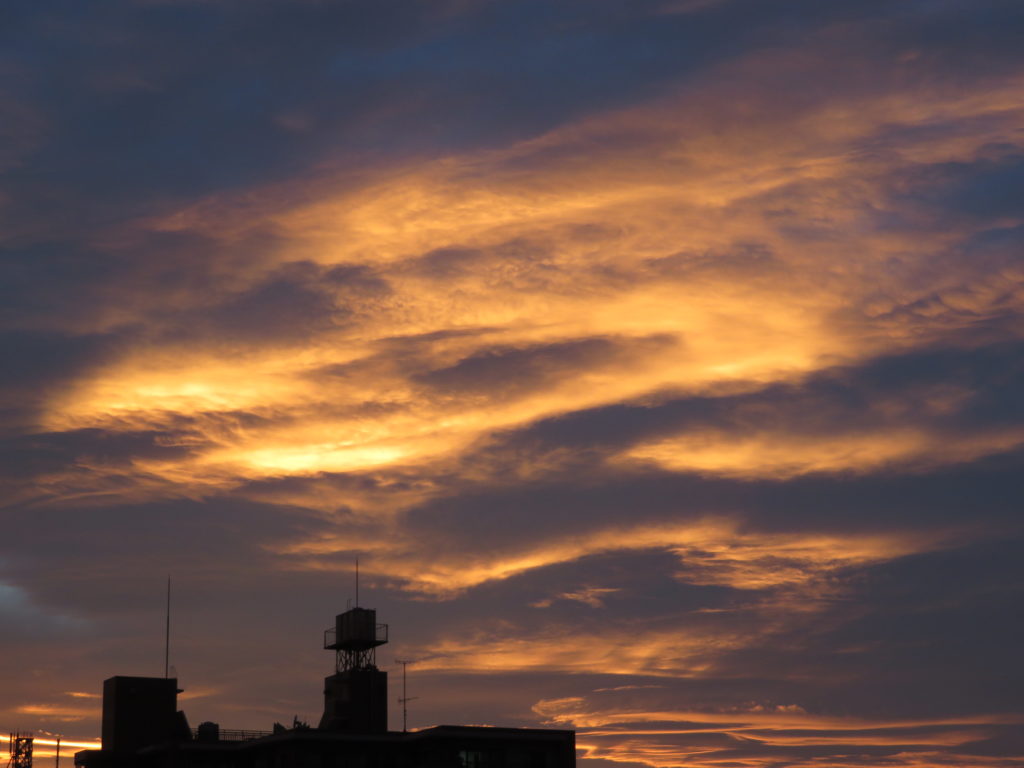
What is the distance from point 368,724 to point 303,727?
8.56 m

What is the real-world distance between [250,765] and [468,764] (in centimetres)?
1983

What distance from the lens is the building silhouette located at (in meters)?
113

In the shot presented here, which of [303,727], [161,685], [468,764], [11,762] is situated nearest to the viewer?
[468,764]

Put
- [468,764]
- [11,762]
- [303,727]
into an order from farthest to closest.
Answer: [11,762] < [303,727] < [468,764]

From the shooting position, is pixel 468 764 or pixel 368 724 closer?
pixel 468 764

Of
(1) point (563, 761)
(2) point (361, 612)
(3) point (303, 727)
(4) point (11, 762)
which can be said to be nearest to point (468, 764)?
(1) point (563, 761)

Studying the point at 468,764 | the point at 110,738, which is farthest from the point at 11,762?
the point at 468,764

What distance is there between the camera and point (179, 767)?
4700 inches

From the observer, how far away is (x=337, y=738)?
114188 millimetres

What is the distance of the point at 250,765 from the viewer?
119 metres

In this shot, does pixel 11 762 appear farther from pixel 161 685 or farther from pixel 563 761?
pixel 563 761

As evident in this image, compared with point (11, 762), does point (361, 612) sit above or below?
above

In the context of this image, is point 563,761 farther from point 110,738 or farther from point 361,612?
point 110,738

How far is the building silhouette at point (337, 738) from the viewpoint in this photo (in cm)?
11331
